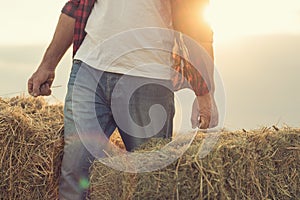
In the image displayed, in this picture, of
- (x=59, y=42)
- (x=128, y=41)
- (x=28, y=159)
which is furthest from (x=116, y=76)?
(x=28, y=159)

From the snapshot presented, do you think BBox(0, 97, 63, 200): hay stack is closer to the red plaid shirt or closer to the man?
the man

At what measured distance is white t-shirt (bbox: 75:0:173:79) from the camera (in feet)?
9.46

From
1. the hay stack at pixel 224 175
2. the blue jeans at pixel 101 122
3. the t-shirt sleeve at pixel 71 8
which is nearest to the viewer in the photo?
the hay stack at pixel 224 175

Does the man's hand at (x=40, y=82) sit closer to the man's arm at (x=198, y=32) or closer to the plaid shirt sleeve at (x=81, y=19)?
the plaid shirt sleeve at (x=81, y=19)

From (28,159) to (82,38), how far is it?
2.07 ft

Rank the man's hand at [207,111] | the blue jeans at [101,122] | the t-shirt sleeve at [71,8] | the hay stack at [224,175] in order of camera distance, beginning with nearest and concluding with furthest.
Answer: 1. the hay stack at [224,175]
2. the blue jeans at [101,122]
3. the man's hand at [207,111]
4. the t-shirt sleeve at [71,8]

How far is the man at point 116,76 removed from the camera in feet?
9.34

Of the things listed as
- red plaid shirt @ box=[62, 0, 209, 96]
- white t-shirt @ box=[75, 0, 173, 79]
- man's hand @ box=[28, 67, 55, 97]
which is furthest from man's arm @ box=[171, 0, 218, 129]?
man's hand @ box=[28, 67, 55, 97]

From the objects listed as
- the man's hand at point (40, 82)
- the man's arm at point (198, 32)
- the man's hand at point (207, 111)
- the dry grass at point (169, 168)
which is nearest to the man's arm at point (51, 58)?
the man's hand at point (40, 82)

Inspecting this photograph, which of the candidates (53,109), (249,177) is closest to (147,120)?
(249,177)

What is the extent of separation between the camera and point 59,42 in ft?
10.3

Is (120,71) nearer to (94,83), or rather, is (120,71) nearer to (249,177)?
(94,83)

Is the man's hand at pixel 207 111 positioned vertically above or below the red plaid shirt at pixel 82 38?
below

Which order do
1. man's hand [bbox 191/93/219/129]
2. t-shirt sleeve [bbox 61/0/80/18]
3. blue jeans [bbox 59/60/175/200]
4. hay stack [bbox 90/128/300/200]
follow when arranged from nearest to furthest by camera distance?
hay stack [bbox 90/128/300/200]
blue jeans [bbox 59/60/175/200]
man's hand [bbox 191/93/219/129]
t-shirt sleeve [bbox 61/0/80/18]
